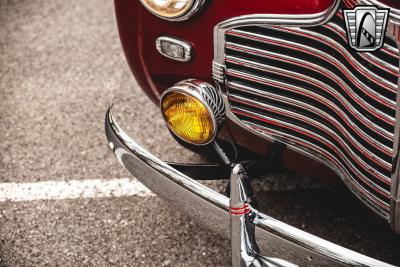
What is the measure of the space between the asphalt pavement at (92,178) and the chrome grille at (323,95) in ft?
1.19

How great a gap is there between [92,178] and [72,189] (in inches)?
4.4

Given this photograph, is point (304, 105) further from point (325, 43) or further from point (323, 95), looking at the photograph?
point (325, 43)

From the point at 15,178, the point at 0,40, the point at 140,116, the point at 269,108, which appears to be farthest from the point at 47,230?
the point at 0,40

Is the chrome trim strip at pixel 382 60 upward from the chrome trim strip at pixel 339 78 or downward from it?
upward

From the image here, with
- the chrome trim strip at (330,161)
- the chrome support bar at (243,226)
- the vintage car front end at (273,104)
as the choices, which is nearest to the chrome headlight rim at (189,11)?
the vintage car front end at (273,104)

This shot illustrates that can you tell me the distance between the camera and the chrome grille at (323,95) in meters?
1.41

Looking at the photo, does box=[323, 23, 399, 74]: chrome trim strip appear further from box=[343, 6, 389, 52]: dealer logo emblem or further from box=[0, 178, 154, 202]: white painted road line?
box=[0, 178, 154, 202]: white painted road line

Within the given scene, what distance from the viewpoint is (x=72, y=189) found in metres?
2.47

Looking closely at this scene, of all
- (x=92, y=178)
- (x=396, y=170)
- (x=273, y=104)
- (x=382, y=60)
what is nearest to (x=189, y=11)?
(x=273, y=104)

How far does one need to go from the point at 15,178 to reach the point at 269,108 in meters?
1.44

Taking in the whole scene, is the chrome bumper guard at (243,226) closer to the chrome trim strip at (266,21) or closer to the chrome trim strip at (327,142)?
the chrome trim strip at (327,142)

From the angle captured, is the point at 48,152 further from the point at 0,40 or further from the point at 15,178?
the point at 0,40

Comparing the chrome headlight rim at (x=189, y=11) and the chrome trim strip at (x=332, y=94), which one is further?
the chrome headlight rim at (x=189, y=11)

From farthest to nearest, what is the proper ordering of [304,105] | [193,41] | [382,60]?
[193,41] < [304,105] < [382,60]
